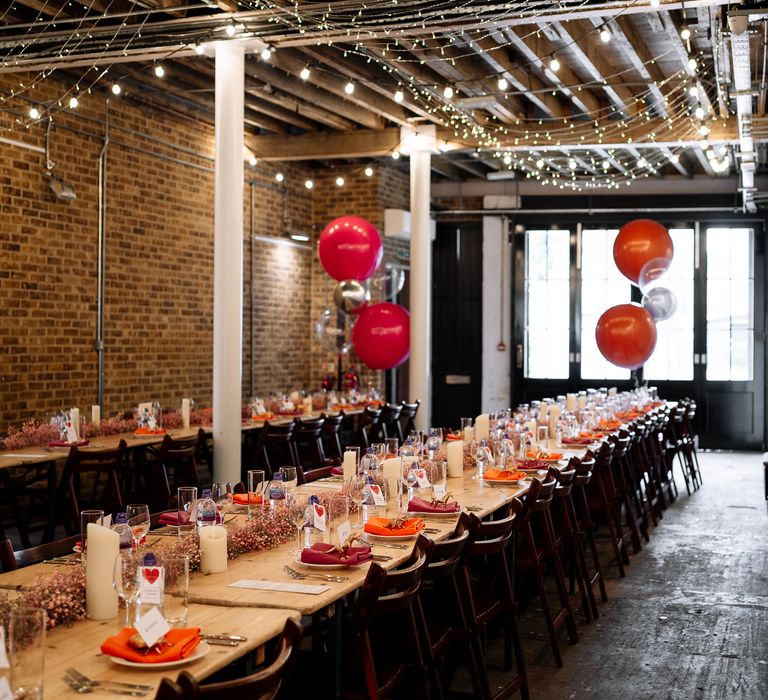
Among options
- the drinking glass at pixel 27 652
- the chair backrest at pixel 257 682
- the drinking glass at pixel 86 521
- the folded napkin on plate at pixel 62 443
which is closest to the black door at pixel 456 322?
the folded napkin on plate at pixel 62 443

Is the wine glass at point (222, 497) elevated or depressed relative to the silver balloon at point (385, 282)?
depressed

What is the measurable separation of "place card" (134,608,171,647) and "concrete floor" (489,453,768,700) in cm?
263

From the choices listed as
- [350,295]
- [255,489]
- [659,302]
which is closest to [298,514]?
[255,489]

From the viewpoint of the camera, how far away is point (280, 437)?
8.71 meters

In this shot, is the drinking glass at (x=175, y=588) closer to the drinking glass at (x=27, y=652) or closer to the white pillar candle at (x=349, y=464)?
the drinking glass at (x=27, y=652)

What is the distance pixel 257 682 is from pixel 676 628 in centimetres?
413

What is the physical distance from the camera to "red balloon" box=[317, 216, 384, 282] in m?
10.4

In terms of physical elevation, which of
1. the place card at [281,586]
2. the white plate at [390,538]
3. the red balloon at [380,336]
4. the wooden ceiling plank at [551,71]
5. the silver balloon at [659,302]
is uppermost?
the wooden ceiling plank at [551,71]

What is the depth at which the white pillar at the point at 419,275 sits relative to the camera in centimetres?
1212

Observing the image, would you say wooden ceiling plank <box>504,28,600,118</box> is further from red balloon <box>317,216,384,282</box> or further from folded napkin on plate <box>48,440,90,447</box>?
folded napkin on plate <box>48,440,90,447</box>

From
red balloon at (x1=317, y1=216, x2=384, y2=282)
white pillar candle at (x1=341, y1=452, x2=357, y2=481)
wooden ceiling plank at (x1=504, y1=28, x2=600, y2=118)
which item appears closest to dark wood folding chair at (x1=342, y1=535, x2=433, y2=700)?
white pillar candle at (x1=341, y1=452, x2=357, y2=481)

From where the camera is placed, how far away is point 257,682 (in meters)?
2.44

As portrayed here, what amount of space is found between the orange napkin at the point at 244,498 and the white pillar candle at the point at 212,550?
97 cm

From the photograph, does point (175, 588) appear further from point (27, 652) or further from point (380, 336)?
point (380, 336)
